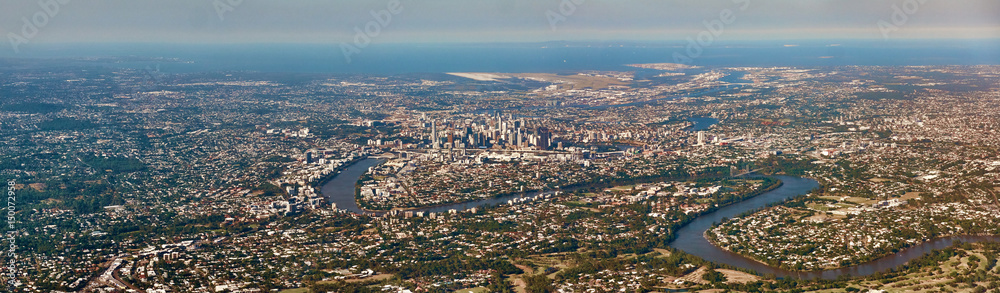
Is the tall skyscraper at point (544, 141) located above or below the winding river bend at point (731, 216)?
above

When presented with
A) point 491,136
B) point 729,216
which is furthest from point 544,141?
point 729,216

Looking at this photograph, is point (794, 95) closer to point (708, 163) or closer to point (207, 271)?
point (708, 163)

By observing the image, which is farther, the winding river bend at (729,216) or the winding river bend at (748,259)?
the winding river bend at (729,216)

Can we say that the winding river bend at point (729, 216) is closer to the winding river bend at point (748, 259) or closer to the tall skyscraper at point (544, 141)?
the winding river bend at point (748, 259)

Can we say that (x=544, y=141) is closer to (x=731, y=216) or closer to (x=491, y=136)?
(x=491, y=136)

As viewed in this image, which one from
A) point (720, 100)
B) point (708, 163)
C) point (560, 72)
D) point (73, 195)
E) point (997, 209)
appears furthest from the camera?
point (560, 72)

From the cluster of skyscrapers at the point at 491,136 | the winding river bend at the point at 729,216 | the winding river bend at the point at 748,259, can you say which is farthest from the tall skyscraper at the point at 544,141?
the winding river bend at the point at 748,259

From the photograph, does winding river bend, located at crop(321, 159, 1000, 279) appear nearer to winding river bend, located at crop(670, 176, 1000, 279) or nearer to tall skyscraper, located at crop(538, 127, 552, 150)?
winding river bend, located at crop(670, 176, 1000, 279)

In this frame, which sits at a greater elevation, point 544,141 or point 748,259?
point 544,141

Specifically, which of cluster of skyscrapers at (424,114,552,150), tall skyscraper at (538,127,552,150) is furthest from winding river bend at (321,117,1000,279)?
tall skyscraper at (538,127,552,150)

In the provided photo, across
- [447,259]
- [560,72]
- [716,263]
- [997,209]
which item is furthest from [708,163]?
[560,72]

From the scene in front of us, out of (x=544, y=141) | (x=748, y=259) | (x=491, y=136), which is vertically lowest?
(x=748, y=259)
